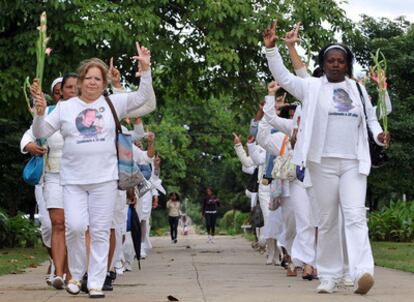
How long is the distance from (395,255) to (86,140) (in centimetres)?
993

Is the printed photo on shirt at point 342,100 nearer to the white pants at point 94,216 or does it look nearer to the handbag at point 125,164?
the handbag at point 125,164

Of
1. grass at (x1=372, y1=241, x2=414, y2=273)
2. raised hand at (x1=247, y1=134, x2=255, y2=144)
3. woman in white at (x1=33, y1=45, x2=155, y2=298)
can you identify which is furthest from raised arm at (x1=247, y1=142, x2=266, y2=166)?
woman in white at (x1=33, y1=45, x2=155, y2=298)

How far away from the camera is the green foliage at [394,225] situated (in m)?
24.1

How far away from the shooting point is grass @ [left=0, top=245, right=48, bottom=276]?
1477cm

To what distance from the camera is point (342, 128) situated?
9.36 m

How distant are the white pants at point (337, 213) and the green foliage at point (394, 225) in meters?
14.6

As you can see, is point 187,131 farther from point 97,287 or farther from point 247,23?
point 97,287

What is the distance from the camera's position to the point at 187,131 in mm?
52031

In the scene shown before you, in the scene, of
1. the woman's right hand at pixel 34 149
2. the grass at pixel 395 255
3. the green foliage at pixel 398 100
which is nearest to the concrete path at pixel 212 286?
the grass at pixel 395 255

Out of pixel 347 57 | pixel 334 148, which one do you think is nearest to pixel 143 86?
pixel 334 148

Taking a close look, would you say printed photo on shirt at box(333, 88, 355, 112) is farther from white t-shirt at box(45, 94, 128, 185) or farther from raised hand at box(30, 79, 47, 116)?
raised hand at box(30, 79, 47, 116)

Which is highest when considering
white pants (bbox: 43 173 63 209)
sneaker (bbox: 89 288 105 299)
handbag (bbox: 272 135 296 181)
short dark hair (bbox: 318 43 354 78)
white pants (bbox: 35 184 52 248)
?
short dark hair (bbox: 318 43 354 78)

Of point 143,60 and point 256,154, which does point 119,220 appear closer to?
point 143,60

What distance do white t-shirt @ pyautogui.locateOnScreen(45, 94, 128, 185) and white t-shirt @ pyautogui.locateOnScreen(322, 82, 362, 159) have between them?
1853mm
